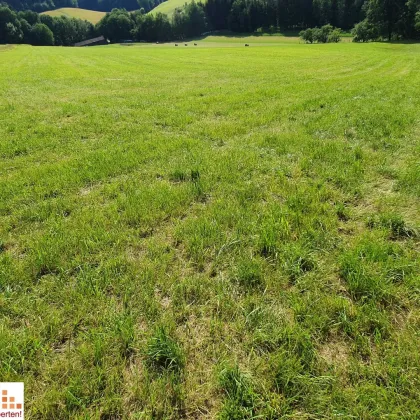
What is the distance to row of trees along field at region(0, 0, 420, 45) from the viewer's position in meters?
103

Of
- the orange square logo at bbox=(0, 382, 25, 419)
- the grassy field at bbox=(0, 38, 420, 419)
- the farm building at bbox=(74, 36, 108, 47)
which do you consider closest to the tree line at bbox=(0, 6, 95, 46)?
the farm building at bbox=(74, 36, 108, 47)

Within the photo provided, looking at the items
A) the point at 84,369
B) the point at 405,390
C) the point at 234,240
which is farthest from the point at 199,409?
the point at 234,240

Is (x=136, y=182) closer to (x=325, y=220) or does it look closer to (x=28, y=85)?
(x=325, y=220)

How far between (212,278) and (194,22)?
501ft

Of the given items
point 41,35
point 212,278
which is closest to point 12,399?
point 212,278

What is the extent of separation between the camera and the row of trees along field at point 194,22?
10301cm

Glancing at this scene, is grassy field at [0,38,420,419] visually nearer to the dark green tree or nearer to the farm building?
the dark green tree

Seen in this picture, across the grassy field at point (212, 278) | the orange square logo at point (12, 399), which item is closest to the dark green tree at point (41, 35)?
the grassy field at point (212, 278)

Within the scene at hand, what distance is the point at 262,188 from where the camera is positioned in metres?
5.23

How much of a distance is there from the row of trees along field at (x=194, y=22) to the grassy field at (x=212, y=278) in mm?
97343

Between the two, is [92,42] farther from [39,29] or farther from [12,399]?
[12,399]

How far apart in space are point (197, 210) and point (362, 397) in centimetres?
323

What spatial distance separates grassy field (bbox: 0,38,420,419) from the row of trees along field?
97343 mm

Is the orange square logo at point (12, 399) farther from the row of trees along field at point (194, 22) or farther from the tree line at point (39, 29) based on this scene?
the tree line at point (39, 29)
